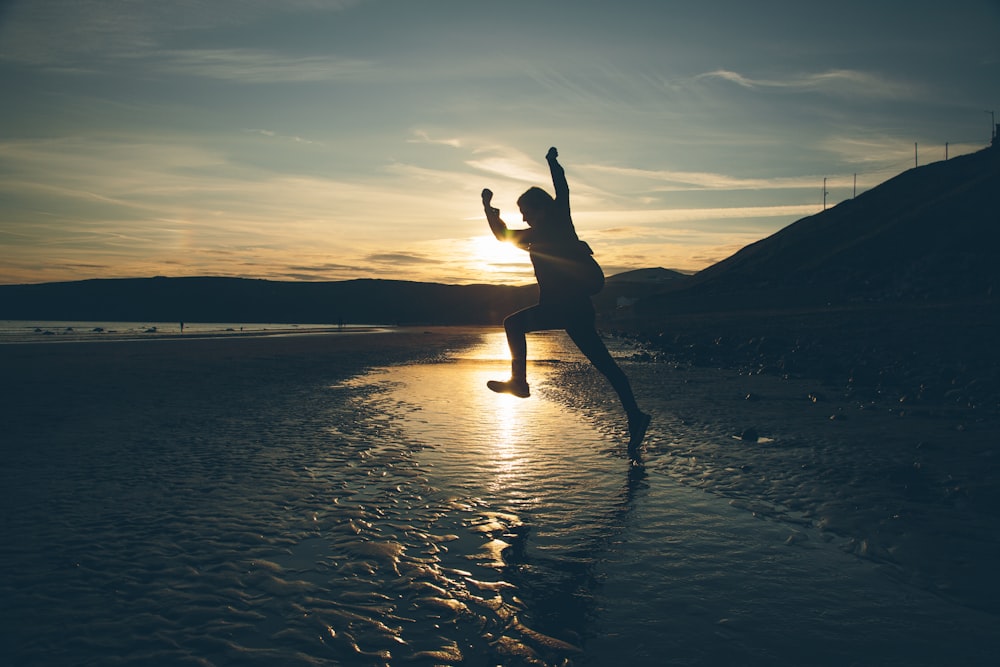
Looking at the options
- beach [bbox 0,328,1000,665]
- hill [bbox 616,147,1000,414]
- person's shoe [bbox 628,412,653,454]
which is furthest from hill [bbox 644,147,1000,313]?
person's shoe [bbox 628,412,653,454]

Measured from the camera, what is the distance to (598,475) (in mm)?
6121

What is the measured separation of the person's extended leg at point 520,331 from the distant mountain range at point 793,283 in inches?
1182

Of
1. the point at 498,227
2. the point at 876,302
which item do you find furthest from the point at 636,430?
the point at 876,302

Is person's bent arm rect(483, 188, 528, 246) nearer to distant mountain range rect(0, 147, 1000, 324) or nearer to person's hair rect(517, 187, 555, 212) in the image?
person's hair rect(517, 187, 555, 212)

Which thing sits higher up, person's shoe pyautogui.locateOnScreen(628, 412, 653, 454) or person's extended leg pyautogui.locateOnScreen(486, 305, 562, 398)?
person's extended leg pyautogui.locateOnScreen(486, 305, 562, 398)

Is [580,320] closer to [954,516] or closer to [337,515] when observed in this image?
[337,515]

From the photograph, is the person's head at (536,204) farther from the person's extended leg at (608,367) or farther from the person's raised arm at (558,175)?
the person's extended leg at (608,367)

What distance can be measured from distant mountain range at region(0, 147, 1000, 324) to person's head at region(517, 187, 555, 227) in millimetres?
30353

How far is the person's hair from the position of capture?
6.18 meters

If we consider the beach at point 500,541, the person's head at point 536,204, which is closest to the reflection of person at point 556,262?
the person's head at point 536,204

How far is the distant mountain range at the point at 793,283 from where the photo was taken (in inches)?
2065

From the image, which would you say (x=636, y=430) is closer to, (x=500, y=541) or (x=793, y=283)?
(x=500, y=541)

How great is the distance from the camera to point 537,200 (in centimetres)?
618

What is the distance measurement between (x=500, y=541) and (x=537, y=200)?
3.37m
